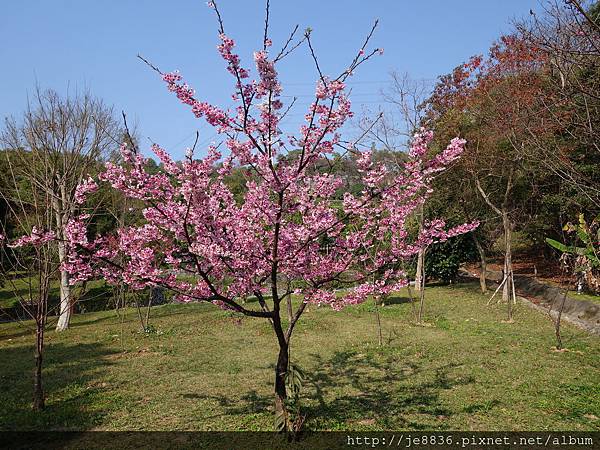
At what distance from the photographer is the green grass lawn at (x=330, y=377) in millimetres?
6066

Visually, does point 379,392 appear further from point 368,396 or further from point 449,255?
point 449,255

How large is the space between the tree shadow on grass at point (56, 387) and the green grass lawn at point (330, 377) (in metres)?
0.03

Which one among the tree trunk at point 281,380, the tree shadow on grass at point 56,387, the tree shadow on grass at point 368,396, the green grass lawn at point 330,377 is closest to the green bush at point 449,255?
the green grass lawn at point 330,377

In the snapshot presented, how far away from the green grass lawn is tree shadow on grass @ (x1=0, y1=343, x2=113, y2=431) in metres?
0.03

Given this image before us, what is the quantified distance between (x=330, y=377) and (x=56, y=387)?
16.8ft

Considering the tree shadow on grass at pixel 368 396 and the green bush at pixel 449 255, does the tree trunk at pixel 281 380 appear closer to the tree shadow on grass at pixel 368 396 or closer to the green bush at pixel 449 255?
the tree shadow on grass at pixel 368 396

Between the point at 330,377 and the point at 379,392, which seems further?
the point at 330,377

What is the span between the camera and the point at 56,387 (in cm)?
796

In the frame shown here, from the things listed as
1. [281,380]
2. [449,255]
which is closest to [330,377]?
[281,380]

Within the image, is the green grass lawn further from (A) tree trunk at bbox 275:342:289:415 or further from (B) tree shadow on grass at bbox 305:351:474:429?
(A) tree trunk at bbox 275:342:289:415

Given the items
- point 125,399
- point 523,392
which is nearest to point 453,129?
point 523,392

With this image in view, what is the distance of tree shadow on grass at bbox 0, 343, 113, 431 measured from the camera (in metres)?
6.33

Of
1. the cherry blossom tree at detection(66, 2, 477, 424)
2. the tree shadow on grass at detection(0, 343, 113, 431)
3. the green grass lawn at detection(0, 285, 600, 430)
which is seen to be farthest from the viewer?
the tree shadow on grass at detection(0, 343, 113, 431)

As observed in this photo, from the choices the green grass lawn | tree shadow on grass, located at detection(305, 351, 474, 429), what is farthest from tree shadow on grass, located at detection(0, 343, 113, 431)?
tree shadow on grass, located at detection(305, 351, 474, 429)
